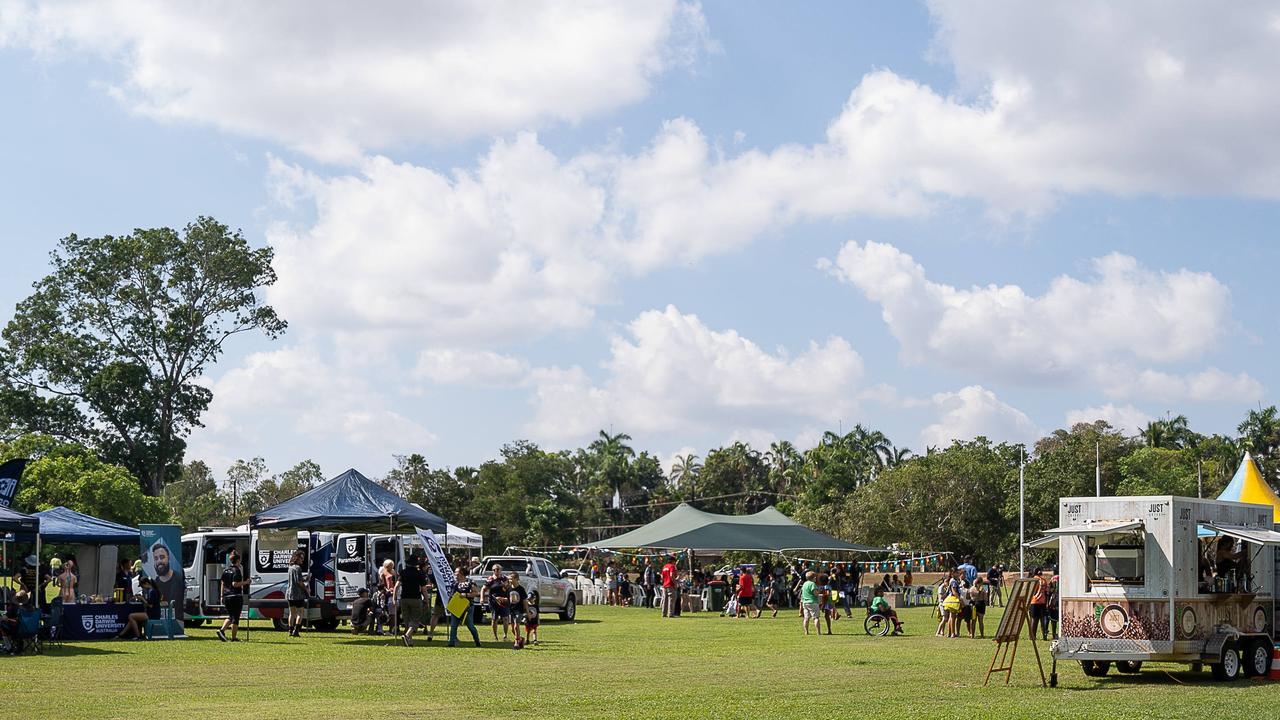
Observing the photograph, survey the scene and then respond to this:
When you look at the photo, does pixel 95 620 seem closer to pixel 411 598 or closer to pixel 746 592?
pixel 411 598

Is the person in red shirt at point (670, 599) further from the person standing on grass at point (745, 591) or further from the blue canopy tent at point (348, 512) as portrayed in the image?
the blue canopy tent at point (348, 512)

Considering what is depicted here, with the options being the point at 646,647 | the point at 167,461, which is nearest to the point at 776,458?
the point at 167,461

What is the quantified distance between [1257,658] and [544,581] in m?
18.1

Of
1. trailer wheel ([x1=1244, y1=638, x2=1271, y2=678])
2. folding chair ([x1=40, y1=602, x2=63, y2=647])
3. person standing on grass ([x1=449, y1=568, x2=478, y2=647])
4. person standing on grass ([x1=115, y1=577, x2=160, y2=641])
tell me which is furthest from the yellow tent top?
folding chair ([x1=40, y1=602, x2=63, y2=647])

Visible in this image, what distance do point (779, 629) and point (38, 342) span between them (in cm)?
3852

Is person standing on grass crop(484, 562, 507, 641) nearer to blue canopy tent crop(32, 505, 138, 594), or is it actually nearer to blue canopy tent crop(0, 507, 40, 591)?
blue canopy tent crop(32, 505, 138, 594)

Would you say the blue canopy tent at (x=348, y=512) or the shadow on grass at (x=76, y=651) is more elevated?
the blue canopy tent at (x=348, y=512)

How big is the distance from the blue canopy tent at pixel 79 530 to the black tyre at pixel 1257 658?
725 inches

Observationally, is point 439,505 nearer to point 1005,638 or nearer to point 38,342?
point 38,342

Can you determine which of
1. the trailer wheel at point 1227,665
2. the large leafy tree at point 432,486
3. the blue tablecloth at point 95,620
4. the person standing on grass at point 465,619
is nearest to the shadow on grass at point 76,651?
the blue tablecloth at point 95,620

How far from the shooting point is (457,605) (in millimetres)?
22578

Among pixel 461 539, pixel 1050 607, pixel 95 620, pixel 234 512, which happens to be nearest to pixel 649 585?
pixel 461 539

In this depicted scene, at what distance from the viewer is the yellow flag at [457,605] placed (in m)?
22.5

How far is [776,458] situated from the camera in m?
103
